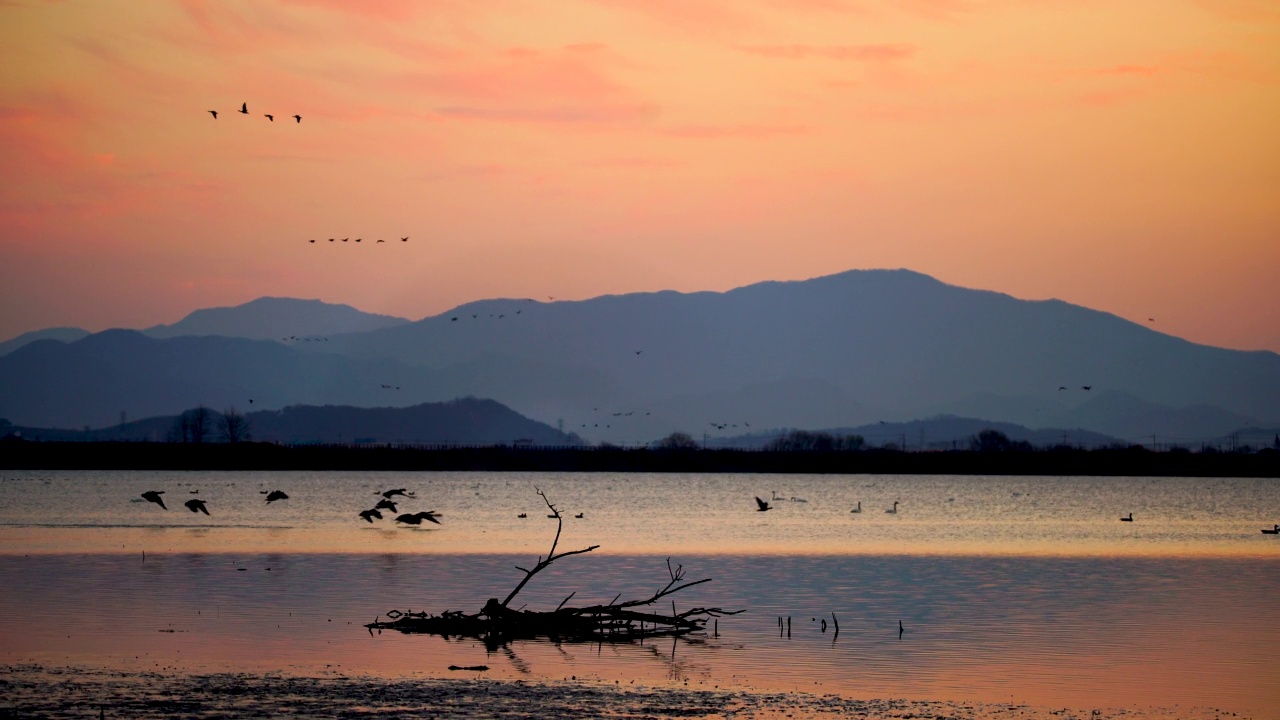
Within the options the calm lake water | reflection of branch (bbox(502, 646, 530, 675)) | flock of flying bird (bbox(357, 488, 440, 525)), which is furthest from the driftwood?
flock of flying bird (bbox(357, 488, 440, 525))

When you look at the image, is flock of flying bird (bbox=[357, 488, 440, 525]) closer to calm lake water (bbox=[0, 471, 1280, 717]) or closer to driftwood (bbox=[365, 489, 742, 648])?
calm lake water (bbox=[0, 471, 1280, 717])

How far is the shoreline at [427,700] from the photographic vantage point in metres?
20.7

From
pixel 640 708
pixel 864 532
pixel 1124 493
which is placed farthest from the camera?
pixel 1124 493

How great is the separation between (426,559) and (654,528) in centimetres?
2357

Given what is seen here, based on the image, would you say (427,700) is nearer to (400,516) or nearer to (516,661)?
(516,661)

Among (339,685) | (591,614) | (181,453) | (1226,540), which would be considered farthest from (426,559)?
(181,453)

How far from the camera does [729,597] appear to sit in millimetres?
37625

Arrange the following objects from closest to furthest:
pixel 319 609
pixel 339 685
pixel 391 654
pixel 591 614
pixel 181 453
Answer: pixel 339 685, pixel 391 654, pixel 591 614, pixel 319 609, pixel 181 453

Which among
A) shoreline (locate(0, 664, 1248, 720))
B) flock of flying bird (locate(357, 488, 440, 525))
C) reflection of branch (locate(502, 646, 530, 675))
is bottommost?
shoreline (locate(0, 664, 1248, 720))

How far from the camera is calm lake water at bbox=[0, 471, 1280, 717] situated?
25594mm

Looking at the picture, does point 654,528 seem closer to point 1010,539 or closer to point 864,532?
point 864,532

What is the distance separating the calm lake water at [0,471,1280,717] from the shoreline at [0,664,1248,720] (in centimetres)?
87

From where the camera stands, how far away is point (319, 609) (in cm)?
3391

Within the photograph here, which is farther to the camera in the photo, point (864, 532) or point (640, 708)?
point (864, 532)
